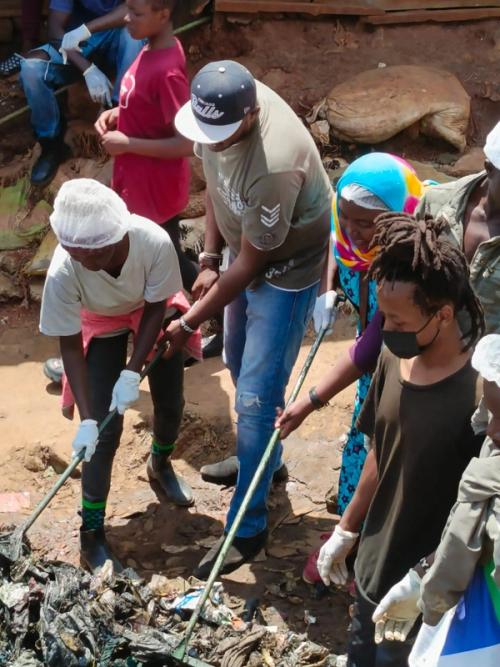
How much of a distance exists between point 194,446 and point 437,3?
3975 millimetres

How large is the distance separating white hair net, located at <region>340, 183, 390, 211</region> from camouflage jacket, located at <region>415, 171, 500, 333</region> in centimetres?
14

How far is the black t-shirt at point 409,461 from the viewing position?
272 cm

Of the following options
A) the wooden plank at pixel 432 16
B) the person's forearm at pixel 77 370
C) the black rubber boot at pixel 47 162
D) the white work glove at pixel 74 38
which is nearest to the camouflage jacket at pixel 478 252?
the person's forearm at pixel 77 370

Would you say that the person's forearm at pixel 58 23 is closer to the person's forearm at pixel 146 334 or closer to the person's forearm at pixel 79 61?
the person's forearm at pixel 79 61

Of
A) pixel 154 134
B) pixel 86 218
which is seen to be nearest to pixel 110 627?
pixel 86 218

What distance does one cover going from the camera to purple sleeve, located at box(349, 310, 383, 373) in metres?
3.55

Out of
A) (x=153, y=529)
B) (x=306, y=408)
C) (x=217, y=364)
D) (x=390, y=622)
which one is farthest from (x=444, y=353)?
(x=217, y=364)

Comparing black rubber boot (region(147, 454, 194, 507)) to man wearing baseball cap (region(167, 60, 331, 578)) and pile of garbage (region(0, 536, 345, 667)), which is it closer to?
man wearing baseball cap (region(167, 60, 331, 578))

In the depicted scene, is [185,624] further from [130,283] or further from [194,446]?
[194,446]

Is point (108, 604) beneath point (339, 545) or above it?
beneath

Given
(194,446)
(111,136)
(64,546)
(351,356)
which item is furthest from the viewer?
(194,446)

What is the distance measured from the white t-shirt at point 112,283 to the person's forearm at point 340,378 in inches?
31.1

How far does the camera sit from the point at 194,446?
5379 millimetres

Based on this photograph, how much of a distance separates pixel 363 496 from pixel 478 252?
86 cm
